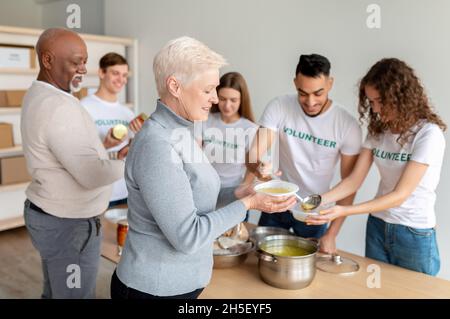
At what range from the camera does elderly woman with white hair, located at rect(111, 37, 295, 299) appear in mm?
1086

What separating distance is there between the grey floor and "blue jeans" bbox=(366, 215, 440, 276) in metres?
1.89

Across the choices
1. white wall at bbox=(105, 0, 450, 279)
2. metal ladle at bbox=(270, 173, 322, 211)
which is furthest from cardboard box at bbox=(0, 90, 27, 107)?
metal ladle at bbox=(270, 173, 322, 211)

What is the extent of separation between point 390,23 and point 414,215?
59.6 inches

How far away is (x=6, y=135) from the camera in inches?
148

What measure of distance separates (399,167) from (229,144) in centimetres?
128

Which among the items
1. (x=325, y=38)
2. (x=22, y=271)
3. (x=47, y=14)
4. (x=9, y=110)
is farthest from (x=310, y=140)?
(x=47, y=14)

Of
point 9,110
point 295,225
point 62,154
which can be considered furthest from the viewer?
point 9,110

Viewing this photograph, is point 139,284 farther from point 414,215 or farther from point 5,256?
point 5,256

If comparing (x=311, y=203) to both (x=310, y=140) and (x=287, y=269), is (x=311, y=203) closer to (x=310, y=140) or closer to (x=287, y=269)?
(x=287, y=269)

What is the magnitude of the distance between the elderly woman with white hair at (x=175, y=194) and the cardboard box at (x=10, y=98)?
3069 mm

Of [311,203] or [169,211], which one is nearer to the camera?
[169,211]

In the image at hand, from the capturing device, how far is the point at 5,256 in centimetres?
360

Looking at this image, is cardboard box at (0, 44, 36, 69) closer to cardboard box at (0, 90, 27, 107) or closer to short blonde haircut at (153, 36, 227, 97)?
cardboard box at (0, 90, 27, 107)
